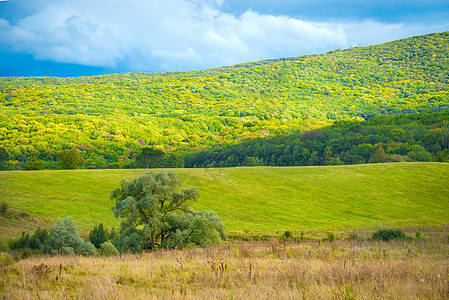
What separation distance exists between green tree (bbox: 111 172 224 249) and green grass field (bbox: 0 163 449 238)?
1581 cm

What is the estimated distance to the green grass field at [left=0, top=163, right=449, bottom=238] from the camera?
4334cm

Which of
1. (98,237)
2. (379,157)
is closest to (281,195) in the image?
(98,237)

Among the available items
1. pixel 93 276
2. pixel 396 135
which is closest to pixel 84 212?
pixel 93 276

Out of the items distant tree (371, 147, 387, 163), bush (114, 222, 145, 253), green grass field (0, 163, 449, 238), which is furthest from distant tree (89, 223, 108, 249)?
distant tree (371, 147, 387, 163)

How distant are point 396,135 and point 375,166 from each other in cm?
5734

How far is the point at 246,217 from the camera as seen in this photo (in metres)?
46.8

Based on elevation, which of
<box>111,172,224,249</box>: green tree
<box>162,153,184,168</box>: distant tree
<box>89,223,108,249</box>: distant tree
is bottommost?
<box>89,223,108,249</box>: distant tree

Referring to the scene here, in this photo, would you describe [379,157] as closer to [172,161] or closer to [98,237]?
[172,161]

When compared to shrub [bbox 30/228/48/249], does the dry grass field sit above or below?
above

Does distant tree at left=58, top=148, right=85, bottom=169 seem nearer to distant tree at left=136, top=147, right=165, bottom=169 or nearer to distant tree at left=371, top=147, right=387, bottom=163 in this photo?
distant tree at left=136, top=147, right=165, bottom=169

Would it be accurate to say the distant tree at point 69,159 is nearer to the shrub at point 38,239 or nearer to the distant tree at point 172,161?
the distant tree at point 172,161

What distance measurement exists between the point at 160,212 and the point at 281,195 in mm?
36659

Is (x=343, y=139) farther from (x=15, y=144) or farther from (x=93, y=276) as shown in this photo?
(x=15, y=144)

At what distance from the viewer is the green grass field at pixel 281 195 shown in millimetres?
43344
